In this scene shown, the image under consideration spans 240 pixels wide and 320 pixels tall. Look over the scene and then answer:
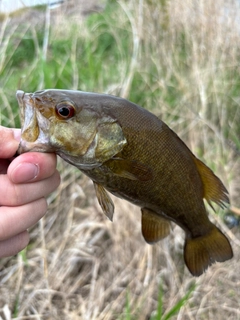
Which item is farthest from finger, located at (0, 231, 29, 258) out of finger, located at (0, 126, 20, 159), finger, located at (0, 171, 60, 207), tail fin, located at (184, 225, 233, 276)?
tail fin, located at (184, 225, 233, 276)

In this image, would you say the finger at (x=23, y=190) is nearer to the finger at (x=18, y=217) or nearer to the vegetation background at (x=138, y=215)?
the finger at (x=18, y=217)

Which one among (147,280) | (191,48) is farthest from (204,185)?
(191,48)

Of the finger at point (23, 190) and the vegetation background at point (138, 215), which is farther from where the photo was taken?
the vegetation background at point (138, 215)

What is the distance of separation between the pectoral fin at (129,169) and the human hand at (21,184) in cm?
15

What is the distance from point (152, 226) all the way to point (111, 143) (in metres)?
0.32

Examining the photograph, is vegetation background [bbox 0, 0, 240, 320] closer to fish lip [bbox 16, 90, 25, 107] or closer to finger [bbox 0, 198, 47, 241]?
finger [bbox 0, 198, 47, 241]

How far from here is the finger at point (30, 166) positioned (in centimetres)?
102

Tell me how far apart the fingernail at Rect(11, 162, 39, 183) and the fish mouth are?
1.5 inches

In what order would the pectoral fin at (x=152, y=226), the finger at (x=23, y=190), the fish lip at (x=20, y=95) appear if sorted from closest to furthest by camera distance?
the fish lip at (x=20, y=95) < the finger at (x=23, y=190) < the pectoral fin at (x=152, y=226)

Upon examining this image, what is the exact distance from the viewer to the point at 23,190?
3.67 feet

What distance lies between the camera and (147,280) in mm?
2096

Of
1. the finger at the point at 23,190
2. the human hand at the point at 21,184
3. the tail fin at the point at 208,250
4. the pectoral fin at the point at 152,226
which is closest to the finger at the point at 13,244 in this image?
the human hand at the point at 21,184

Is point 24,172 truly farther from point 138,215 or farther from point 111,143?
point 138,215

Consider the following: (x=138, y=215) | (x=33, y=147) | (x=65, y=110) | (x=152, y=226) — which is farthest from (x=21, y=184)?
(x=138, y=215)
